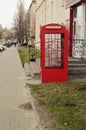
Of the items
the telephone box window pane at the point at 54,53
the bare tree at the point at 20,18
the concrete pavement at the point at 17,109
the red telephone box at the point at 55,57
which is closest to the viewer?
the concrete pavement at the point at 17,109

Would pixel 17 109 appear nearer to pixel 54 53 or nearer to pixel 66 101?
pixel 66 101

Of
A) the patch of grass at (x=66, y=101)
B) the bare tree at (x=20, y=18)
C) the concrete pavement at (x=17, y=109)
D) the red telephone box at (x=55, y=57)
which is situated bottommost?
the concrete pavement at (x=17, y=109)

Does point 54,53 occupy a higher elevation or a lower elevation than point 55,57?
higher

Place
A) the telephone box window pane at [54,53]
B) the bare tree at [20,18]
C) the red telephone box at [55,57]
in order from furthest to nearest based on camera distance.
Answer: the bare tree at [20,18] < the telephone box window pane at [54,53] < the red telephone box at [55,57]

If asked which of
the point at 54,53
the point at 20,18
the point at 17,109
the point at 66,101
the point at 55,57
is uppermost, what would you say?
the point at 20,18

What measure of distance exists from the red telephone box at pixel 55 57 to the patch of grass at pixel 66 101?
0.67m

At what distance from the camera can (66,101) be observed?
34.4 ft

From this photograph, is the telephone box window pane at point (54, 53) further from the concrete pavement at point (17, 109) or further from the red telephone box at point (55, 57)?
the concrete pavement at point (17, 109)

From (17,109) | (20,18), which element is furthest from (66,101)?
(20,18)

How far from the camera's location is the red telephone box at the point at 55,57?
14352 millimetres

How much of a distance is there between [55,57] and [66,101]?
15.3 feet

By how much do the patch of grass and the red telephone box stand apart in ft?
2.19

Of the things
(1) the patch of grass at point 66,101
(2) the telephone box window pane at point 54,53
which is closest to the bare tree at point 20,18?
(2) the telephone box window pane at point 54,53

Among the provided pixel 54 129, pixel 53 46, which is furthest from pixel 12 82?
pixel 54 129
